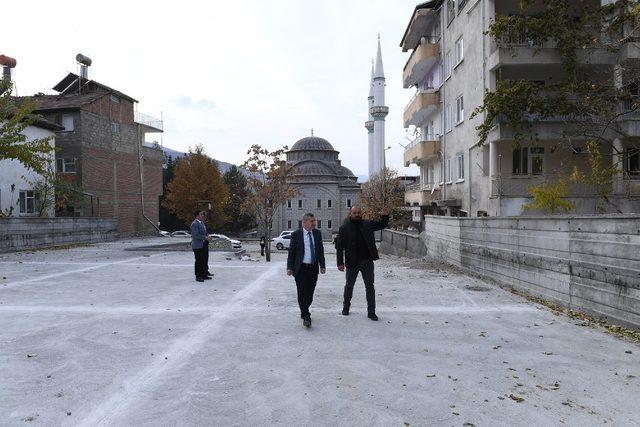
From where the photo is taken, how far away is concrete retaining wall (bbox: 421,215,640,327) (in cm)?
685

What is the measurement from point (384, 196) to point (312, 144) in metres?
46.4

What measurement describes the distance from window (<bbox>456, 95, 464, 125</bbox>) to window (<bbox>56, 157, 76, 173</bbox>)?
27.8 metres

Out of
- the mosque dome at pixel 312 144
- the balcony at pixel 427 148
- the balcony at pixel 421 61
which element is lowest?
the balcony at pixel 427 148

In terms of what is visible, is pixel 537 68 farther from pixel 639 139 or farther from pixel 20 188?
pixel 20 188

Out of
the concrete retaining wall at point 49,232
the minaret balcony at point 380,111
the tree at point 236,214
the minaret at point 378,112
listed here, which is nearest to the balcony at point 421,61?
the concrete retaining wall at point 49,232

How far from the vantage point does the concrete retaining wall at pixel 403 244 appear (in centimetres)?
2127

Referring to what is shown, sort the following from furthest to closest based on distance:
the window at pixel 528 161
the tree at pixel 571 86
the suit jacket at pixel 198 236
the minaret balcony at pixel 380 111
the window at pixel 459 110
Answer: the minaret balcony at pixel 380 111 → the window at pixel 459 110 → the window at pixel 528 161 → the tree at pixel 571 86 → the suit jacket at pixel 198 236

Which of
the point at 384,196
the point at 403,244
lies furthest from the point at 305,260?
the point at 384,196

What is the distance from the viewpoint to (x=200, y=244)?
39.5 feet

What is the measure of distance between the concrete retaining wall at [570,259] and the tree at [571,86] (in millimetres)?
4712

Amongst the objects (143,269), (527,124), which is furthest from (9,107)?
(527,124)

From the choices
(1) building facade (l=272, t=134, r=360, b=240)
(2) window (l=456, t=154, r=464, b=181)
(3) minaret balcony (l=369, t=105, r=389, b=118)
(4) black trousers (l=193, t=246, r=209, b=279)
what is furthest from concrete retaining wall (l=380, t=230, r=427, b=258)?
(1) building facade (l=272, t=134, r=360, b=240)

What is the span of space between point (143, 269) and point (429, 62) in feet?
63.8

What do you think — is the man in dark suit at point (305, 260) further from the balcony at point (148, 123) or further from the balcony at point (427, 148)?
the balcony at point (148, 123)
